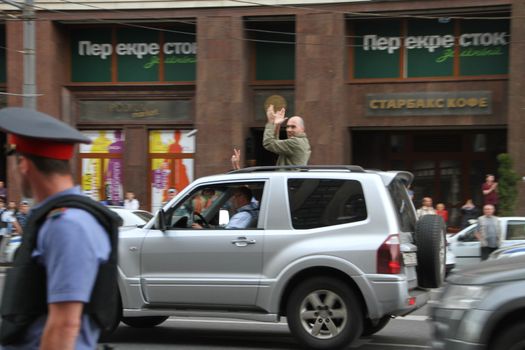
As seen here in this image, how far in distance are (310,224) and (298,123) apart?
171cm

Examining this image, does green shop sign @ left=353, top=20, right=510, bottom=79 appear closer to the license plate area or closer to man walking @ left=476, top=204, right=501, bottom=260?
man walking @ left=476, top=204, right=501, bottom=260

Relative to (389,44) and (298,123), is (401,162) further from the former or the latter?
(298,123)

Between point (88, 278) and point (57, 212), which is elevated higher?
point (57, 212)

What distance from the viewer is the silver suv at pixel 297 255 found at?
6957mm

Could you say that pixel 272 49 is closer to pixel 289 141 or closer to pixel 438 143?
pixel 438 143

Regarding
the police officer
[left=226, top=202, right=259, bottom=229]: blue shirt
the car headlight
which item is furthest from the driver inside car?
the police officer

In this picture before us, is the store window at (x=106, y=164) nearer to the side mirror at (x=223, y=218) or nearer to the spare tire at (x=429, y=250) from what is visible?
the side mirror at (x=223, y=218)

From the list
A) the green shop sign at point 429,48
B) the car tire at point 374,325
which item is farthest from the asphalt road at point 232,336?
the green shop sign at point 429,48

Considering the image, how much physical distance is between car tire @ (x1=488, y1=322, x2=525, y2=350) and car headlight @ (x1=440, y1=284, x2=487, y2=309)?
282mm

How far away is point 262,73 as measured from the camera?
2186cm

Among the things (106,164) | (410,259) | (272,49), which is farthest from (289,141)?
(106,164)

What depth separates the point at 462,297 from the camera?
5.14 meters

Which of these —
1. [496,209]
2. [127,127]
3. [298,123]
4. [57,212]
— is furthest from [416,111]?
[57,212]

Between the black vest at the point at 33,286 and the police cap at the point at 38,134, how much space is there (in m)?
0.17
